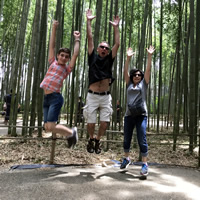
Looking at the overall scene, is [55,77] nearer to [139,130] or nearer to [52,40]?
[52,40]

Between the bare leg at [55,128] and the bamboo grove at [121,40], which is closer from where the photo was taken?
the bare leg at [55,128]

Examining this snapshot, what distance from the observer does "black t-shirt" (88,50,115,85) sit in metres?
2.55

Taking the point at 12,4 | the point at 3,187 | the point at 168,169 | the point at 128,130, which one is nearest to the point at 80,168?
the point at 128,130

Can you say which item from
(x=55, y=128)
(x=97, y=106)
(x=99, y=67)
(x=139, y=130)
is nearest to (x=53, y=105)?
(x=55, y=128)

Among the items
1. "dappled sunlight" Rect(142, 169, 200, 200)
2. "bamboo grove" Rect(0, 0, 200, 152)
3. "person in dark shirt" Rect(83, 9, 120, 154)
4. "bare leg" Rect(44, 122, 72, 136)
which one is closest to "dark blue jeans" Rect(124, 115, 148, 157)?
"person in dark shirt" Rect(83, 9, 120, 154)

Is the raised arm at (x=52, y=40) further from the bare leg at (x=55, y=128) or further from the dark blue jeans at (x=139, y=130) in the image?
the dark blue jeans at (x=139, y=130)

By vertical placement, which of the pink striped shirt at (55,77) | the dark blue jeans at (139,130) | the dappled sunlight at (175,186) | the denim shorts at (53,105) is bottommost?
the dappled sunlight at (175,186)

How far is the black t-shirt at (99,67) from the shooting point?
2547mm

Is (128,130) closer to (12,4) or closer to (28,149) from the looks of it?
(28,149)

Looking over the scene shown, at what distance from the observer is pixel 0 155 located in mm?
3426

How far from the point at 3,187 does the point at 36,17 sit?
330 cm

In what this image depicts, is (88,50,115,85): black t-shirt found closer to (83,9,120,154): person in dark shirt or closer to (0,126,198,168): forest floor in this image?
(83,9,120,154): person in dark shirt

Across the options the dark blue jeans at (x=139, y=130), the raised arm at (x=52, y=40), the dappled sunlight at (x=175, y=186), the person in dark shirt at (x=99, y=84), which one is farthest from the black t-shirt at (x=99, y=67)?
the dappled sunlight at (x=175, y=186)

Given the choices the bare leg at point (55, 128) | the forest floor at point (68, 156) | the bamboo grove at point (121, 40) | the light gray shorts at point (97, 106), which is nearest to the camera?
the bare leg at point (55, 128)
